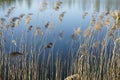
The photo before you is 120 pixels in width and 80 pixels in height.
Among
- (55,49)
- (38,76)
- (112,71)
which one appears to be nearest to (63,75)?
(38,76)

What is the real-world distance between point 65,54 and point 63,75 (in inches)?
57.6

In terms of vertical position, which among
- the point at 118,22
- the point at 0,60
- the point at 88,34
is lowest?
the point at 0,60

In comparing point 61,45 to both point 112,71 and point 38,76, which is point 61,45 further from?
point 112,71

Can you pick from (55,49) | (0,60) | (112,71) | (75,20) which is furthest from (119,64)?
(75,20)

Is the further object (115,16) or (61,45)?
(61,45)

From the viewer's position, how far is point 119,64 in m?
4.90

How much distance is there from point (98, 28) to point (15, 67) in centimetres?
186

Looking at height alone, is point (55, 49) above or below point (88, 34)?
below

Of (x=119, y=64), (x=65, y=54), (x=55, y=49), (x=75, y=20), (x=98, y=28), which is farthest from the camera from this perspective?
(x=75, y=20)

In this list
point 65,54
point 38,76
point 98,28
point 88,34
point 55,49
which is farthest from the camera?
point 55,49

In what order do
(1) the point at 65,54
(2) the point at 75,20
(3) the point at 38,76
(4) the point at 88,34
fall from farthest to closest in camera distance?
(2) the point at 75,20 → (1) the point at 65,54 → (3) the point at 38,76 → (4) the point at 88,34

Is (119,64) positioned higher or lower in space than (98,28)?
lower

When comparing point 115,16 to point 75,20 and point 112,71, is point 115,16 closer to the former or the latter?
point 112,71

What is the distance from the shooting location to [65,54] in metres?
7.88
